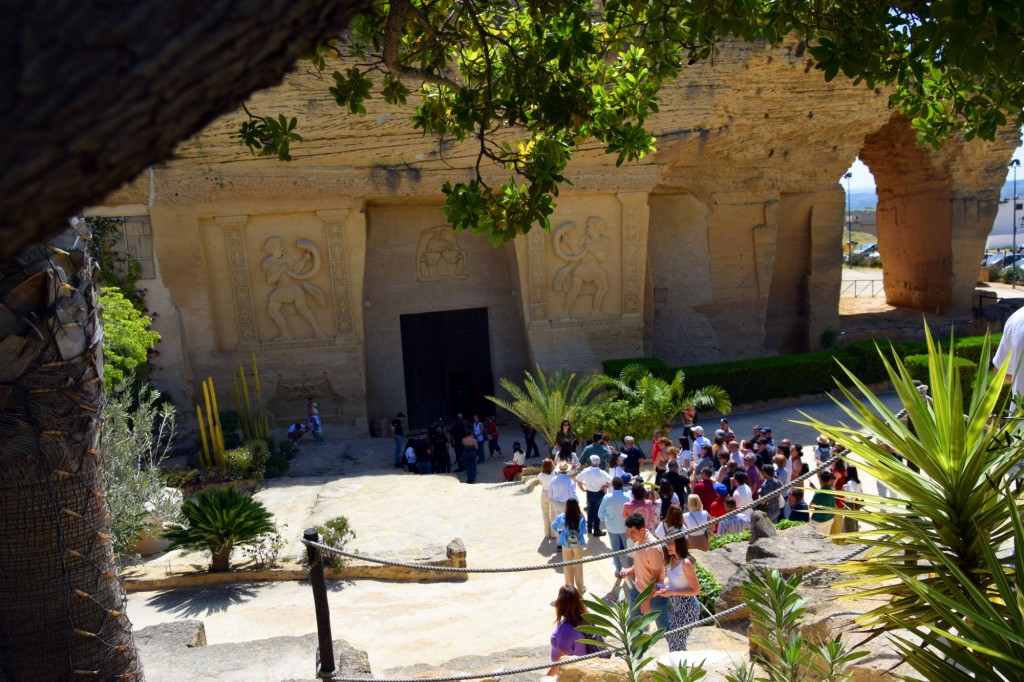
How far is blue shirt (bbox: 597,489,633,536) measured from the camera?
8.45m

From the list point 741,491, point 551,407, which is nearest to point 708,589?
point 741,491

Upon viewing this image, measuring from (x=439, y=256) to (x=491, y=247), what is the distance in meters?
1.08

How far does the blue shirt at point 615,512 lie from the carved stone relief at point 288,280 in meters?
9.63

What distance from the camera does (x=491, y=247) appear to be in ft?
60.7

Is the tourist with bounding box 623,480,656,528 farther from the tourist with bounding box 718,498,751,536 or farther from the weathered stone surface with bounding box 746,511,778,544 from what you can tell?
the tourist with bounding box 718,498,751,536

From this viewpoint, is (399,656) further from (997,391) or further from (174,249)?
(174,249)

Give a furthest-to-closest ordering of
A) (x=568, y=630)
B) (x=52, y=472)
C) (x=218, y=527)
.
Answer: (x=218, y=527), (x=568, y=630), (x=52, y=472)

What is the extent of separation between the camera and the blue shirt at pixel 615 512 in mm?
8445

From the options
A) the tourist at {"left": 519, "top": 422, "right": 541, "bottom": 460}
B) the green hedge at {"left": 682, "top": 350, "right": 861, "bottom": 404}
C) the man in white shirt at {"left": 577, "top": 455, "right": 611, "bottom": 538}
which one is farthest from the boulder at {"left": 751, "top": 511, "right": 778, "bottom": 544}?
the green hedge at {"left": 682, "top": 350, "right": 861, "bottom": 404}

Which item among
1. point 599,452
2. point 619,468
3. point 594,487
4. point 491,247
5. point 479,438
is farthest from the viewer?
point 491,247

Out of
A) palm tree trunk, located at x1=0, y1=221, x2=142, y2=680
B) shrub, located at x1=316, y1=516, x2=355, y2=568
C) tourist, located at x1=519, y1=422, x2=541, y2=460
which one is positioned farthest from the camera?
tourist, located at x1=519, y1=422, x2=541, y2=460

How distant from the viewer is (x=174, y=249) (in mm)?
15945

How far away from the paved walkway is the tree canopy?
10.5 ft

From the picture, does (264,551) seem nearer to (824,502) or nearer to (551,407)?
(551,407)
